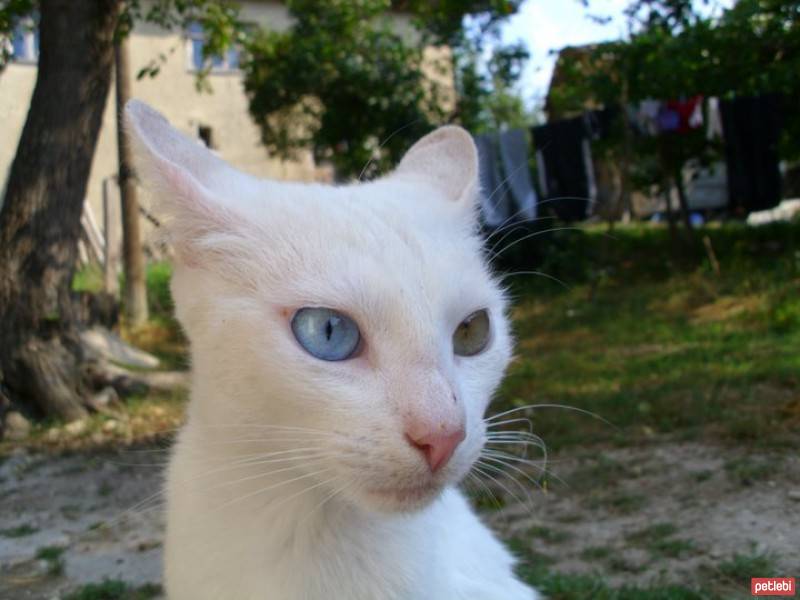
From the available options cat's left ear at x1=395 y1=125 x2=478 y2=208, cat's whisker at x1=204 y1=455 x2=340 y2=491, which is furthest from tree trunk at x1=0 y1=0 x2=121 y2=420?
cat's whisker at x1=204 y1=455 x2=340 y2=491

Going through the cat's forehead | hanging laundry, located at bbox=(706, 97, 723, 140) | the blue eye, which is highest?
hanging laundry, located at bbox=(706, 97, 723, 140)

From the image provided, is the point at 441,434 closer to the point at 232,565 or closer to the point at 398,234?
the point at 398,234

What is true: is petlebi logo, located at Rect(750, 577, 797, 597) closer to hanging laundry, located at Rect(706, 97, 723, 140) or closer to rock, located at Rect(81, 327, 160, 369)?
rock, located at Rect(81, 327, 160, 369)

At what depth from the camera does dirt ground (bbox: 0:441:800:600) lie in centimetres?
308

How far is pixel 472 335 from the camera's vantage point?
5.63ft

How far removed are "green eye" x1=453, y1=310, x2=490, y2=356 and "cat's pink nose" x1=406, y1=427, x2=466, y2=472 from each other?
29cm

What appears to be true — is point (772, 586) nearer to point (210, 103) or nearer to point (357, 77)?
point (357, 77)

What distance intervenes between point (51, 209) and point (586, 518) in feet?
12.9

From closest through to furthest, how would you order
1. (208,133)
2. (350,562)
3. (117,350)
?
(350,562)
(117,350)
(208,133)

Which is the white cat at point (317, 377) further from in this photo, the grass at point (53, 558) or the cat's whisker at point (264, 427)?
the grass at point (53, 558)

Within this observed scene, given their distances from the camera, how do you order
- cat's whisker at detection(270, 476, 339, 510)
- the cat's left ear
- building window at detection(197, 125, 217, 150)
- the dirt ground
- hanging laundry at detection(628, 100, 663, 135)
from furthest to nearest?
building window at detection(197, 125, 217, 150)
hanging laundry at detection(628, 100, 663, 135)
the dirt ground
the cat's left ear
cat's whisker at detection(270, 476, 339, 510)

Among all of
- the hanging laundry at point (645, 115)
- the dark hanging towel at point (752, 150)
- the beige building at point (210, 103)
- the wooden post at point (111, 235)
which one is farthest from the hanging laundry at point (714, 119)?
the wooden post at point (111, 235)

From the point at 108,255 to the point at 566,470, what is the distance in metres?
6.43

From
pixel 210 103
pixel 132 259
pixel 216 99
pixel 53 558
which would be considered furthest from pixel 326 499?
pixel 216 99
